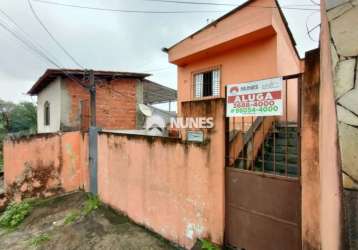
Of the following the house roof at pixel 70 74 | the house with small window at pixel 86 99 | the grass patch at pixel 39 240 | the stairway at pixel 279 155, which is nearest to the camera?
the stairway at pixel 279 155

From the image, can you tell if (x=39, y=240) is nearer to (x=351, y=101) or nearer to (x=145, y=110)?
(x=145, y=110)

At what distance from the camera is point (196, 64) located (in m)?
8.64

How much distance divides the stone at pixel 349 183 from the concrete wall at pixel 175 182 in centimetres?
234

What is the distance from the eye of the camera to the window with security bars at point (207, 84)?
8.00m

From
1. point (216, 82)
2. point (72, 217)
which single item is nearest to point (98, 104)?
point (72, 217)

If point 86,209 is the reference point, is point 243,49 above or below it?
above

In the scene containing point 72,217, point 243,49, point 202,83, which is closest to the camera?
point 72,217

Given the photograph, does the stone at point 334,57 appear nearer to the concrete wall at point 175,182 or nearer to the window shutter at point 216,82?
the concrete wall at point 175,182

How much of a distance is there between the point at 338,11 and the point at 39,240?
7.81 meters

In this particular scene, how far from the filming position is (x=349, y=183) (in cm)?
150

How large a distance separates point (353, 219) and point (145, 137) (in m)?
4.74

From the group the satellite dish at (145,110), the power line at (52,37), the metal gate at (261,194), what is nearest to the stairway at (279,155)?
the metal gate at (261,194)

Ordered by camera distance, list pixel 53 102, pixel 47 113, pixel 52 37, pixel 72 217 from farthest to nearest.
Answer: pixel 47 113
pixel 53 102
pixel 52 37
pixel 72 217

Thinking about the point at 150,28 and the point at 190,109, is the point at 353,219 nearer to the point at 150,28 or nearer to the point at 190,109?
the point at 190,109
